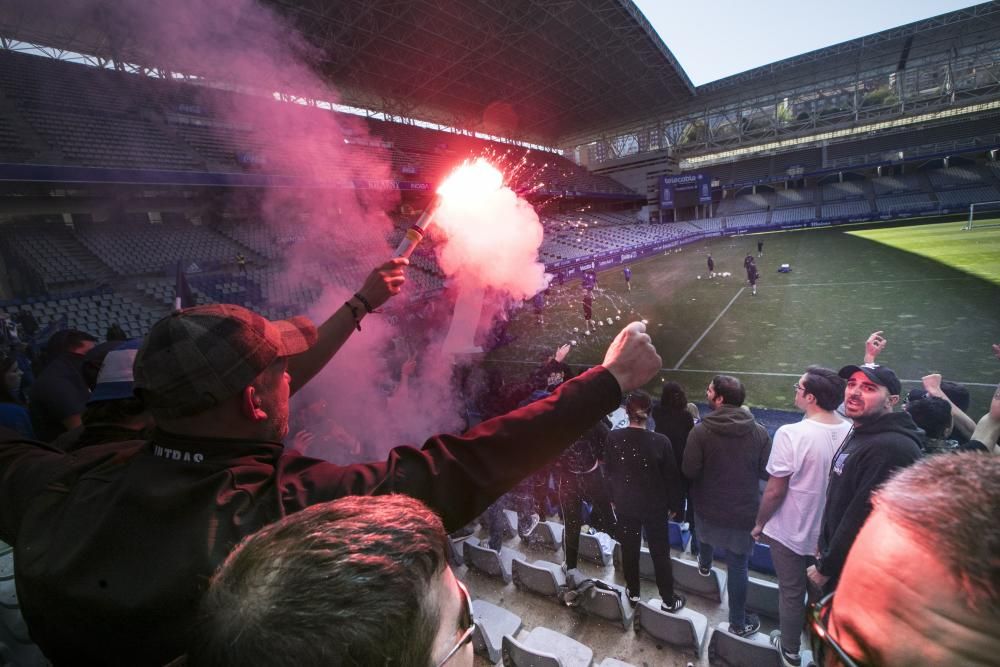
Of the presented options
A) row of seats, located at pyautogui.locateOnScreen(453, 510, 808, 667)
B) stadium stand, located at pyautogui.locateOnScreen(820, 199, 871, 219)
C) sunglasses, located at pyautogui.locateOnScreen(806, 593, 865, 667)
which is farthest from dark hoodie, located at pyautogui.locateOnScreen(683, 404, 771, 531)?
stadium stand, located at pyautogui.locateOnScreen(820, 199, 871, 219)

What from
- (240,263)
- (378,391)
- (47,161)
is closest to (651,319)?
(378,391)

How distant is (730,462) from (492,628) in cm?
213

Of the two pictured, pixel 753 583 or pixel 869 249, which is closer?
pixel 753 583

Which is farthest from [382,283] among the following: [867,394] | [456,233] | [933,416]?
[456,233]

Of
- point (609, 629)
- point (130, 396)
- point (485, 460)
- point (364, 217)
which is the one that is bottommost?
point (609, 629)

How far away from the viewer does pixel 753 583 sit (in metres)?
3.27

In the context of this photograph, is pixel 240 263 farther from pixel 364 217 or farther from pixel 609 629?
pixel 609 629

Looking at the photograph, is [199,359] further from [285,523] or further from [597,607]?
[597,607]

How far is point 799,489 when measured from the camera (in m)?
2.80

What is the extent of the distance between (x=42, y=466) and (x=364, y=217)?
16864mm

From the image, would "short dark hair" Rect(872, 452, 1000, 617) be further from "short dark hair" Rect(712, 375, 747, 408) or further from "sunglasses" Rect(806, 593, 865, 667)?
"short dark hair" Rect(712, 375, 747, 408)

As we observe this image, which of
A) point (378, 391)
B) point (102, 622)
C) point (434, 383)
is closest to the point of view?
point (102, 622)

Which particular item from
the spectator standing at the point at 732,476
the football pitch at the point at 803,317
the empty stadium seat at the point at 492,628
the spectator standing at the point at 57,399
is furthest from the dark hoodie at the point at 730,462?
the spectator standing at the point at 57,399

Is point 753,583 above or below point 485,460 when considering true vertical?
below
